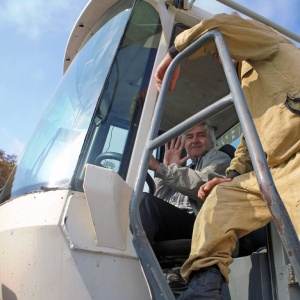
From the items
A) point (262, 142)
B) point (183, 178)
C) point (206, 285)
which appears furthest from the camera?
point (183, 178)

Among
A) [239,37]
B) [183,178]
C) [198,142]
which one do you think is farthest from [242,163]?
[198,142]

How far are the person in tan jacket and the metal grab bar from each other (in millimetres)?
112

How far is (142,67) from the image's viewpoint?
6.93ft

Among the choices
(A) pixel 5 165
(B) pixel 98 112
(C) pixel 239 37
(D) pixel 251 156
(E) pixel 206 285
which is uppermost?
(A) pixel 5 165

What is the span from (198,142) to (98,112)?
3.59 ft

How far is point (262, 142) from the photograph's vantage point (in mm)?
1658

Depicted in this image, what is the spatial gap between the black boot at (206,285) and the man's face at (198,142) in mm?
1349

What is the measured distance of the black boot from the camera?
59.7 inches

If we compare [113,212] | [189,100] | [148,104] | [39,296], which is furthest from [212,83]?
[39,296]

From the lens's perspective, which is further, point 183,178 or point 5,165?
point 5,165

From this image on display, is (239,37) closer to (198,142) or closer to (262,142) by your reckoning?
(262,142)

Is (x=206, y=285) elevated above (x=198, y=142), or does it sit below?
below

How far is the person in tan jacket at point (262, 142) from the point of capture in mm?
1571

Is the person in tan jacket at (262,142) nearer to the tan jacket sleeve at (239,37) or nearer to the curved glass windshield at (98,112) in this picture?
A: the tan jacket sleeve at (239,37)
